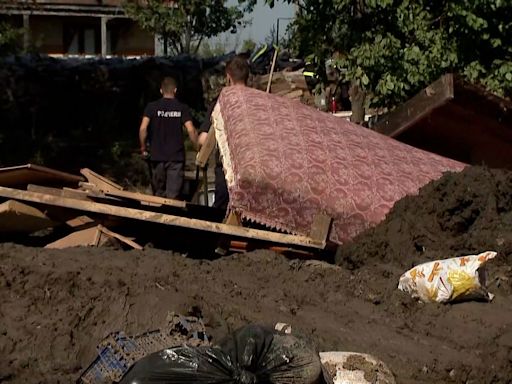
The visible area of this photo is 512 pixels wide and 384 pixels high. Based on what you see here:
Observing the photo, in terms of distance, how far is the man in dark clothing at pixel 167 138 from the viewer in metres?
10.3

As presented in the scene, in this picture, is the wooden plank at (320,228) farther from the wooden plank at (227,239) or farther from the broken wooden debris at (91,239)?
the broken wooden debris at (91,239)

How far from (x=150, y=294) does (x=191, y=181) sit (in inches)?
273

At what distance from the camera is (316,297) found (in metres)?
6.35

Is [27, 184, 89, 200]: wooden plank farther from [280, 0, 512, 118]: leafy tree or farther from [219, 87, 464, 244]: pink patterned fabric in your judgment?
[280, 0, 512, 118]: leafy tree

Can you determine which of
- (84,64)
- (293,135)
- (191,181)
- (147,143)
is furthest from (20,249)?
(84,64)

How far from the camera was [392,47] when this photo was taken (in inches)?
397

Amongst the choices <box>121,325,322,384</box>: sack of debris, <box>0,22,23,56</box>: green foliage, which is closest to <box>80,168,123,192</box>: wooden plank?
<box>121,325,322,384</box>: sack of debris

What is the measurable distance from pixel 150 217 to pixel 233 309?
1.80 m

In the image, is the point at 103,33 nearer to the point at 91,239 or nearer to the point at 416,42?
the point at 416,42

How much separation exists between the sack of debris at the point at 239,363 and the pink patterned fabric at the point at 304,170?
9.00ft

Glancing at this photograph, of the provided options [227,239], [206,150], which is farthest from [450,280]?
[206,150]

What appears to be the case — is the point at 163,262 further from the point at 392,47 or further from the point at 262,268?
the point at 392,47

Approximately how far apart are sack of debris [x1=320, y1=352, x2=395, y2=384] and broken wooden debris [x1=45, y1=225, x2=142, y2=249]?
276 cm

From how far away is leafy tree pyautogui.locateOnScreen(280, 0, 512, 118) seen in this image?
9859mm
